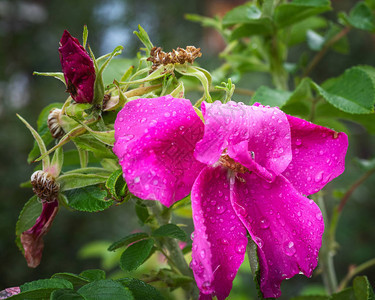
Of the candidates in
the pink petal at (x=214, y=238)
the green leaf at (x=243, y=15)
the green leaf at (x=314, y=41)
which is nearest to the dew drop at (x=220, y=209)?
the pink petal at (x=214, y=238)

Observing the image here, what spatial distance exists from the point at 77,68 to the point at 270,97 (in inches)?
12.8

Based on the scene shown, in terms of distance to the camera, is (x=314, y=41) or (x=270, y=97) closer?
(x=270, y=97)

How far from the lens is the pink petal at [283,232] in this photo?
1.44ft

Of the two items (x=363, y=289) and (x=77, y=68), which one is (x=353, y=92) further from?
(x=77, y=68)

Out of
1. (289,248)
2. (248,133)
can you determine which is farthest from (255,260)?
(248,133)

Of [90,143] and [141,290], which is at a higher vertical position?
[90,143]

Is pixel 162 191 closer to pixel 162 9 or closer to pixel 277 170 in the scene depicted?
pixel 277 170

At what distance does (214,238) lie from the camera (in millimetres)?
425

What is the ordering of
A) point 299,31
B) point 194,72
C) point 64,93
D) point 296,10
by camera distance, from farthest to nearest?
1. point 64,93
2. point 299,31
3. point 296,10
4. point 194,72

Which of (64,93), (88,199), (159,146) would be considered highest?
(159,146)

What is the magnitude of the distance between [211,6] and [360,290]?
513 cm

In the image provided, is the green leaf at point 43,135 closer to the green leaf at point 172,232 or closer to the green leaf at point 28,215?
the green leaf at point 28,215

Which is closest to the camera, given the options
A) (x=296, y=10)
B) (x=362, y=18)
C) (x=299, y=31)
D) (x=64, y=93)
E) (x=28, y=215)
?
(x=28, y=215)

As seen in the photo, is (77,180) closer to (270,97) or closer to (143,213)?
(143,213)
